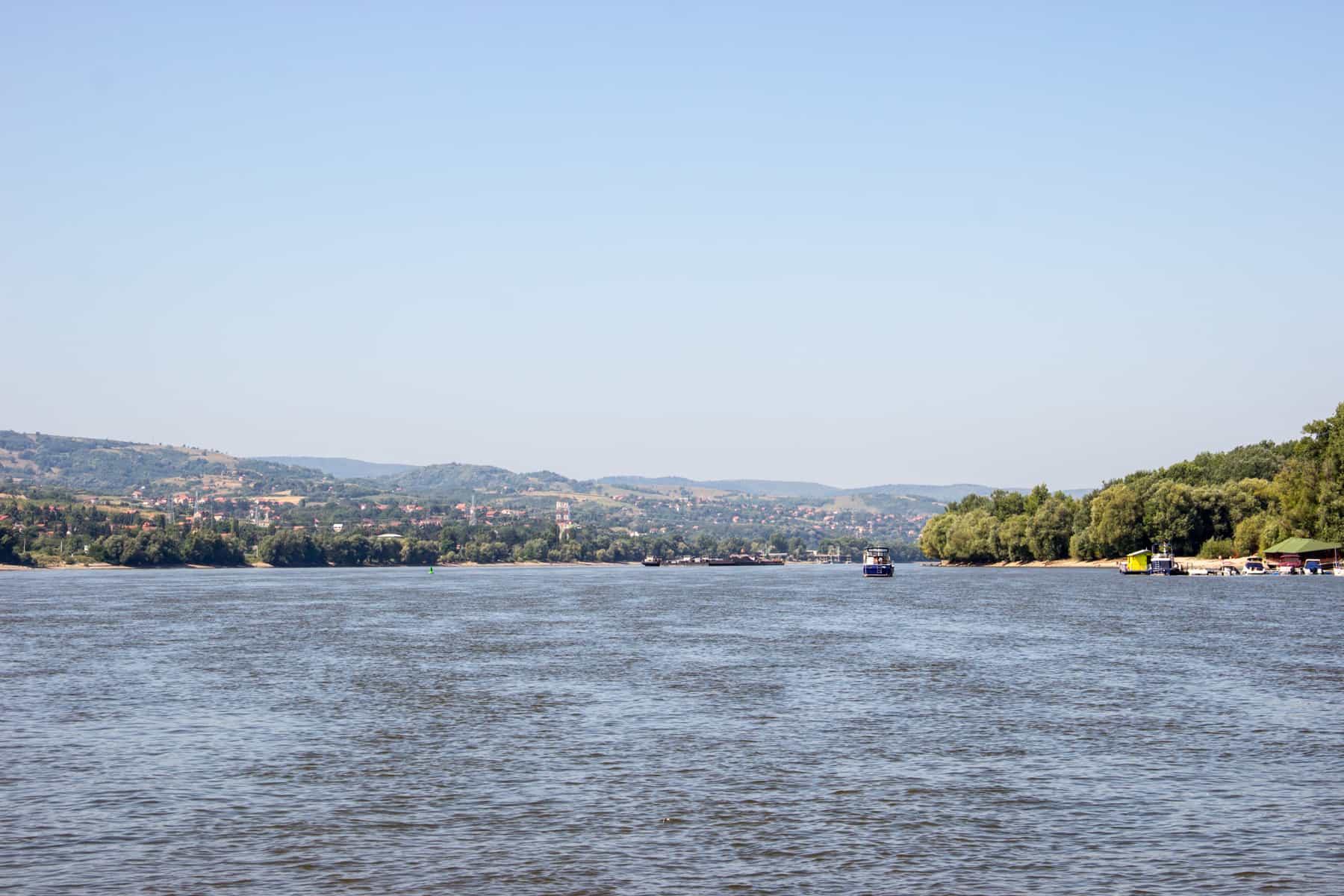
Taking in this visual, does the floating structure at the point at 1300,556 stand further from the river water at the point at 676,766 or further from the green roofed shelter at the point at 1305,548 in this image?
the river water at the point at 676,766

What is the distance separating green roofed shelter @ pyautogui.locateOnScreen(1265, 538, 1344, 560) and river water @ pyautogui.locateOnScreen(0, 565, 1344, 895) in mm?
113335

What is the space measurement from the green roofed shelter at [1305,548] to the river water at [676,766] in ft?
372

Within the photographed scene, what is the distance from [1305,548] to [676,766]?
17374 cm

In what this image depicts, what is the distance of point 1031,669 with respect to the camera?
60.5 m

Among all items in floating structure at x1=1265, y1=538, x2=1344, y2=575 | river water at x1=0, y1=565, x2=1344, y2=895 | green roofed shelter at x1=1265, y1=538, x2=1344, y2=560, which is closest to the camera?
river water at x1=0, y1=565, x2=1344, y2=895

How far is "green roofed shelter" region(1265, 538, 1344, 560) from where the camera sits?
182 m

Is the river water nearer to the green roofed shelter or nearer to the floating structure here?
the green roofed shelter

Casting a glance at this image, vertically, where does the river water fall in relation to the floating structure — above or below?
below

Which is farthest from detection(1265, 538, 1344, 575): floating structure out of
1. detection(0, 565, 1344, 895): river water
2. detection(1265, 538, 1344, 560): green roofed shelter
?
detection(0, 565, 1344, 895): river water

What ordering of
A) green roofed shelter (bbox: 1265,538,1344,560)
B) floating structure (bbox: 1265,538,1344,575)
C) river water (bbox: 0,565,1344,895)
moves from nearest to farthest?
river water (bbox: 0,565,1344,895), green roofed shelter (bbox: 1265,538,1344,560), floating structure (bbox: 1265,538,1344,575)

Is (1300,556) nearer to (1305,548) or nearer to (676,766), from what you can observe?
(1305,548)

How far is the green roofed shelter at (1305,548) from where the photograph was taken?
182 meters

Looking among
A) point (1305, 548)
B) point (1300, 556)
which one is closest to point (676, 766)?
point (1305, 548)

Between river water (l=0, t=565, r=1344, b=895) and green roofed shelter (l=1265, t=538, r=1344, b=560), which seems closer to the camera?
river water (l=0, t=565, r=1344, b=895)
